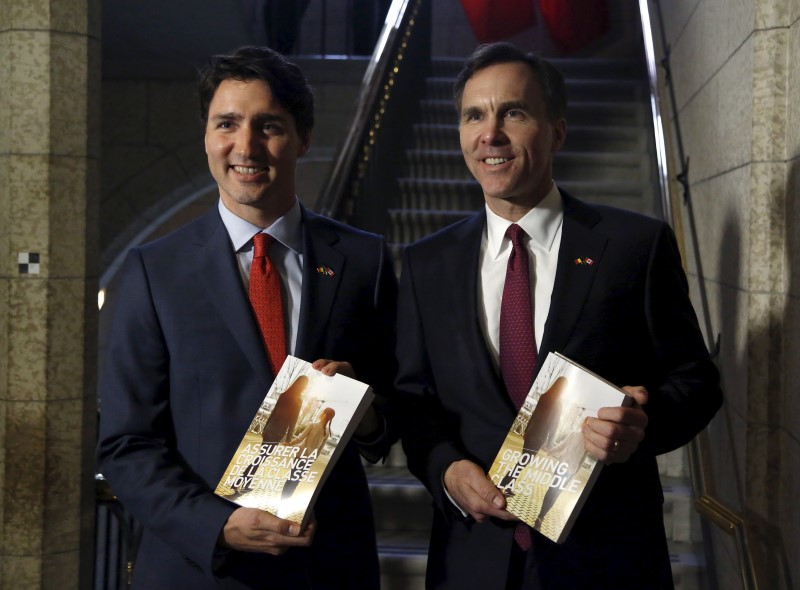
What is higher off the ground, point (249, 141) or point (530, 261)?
point (249, 141)

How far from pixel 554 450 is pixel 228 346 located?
77 centimetres

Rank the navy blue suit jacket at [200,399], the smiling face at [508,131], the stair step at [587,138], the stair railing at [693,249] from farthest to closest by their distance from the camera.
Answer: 1. the stair step at [587,138]
2. the stair railing at [693,249]
3. the smiling face at [508,131]
4. the navy blue suit jacket at [200,399]

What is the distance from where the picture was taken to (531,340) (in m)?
2.32

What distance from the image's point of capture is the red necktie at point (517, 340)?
2312 millimetres

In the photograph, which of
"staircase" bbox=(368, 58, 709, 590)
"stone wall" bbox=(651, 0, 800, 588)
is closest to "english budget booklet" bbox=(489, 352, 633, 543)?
"stone wall" bbox=(651, 0, 800, 588)

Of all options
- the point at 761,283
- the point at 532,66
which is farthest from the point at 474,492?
the point at 761,283

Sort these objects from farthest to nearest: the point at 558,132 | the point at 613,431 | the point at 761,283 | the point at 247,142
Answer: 1. the point at 761,283
2. the point at 558,132
3. the point at 247,142
4. the point at 613,431

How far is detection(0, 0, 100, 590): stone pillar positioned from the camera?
4594 millimetres

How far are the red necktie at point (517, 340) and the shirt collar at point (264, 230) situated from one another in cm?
51

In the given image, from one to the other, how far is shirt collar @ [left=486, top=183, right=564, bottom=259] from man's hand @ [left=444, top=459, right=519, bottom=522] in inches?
21.4

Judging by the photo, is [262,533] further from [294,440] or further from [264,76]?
[264,76]

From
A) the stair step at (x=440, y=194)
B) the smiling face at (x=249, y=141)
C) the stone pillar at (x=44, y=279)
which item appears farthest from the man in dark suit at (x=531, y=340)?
the stair step at (x=440, y=194)

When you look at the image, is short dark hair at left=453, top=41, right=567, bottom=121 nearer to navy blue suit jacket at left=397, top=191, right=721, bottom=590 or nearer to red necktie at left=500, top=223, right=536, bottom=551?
navy blue suit jacket at left=397, top=191, right=721, bottom=590

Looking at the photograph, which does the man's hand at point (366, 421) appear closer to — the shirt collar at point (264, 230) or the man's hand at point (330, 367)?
the man's hand at point (330, 367)
